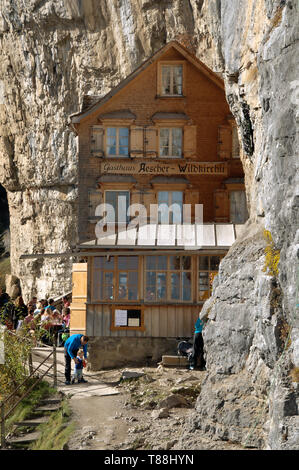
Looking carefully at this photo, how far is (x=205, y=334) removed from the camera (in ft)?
49.2

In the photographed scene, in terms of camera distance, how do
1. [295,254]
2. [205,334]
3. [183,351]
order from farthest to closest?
[183,351]
[205,334]
[295,254]

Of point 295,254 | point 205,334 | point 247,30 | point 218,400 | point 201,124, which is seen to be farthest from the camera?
point 201,124

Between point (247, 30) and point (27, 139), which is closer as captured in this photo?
point (247, 30)

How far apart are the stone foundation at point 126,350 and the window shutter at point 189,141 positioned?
8.44 metres

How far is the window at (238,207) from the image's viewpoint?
88.1 ft

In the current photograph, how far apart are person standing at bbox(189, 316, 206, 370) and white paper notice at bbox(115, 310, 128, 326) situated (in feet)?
8.38

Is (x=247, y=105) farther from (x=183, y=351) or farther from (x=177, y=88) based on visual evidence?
(x=177, y=88)

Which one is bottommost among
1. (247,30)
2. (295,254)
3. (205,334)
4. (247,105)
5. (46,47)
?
(205,334)

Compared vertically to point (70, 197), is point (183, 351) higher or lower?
lower

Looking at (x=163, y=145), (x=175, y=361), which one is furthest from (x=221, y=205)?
(x=175, y=361)

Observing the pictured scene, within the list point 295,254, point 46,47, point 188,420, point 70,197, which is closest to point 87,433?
point 188,420

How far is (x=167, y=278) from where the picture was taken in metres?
20.8

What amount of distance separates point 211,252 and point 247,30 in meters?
6.29

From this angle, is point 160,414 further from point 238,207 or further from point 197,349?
point 238,207
